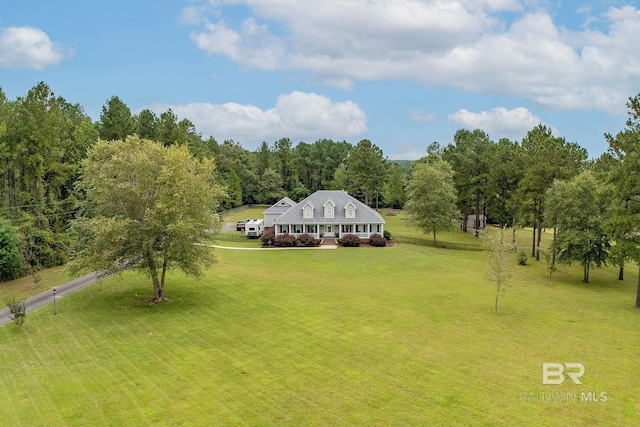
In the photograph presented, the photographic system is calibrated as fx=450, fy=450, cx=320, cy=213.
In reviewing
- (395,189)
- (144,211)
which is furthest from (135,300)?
(395,189)

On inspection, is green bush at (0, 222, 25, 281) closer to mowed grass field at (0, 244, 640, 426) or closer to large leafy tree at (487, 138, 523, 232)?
mowed grass field at (0, 244, 640, 426)

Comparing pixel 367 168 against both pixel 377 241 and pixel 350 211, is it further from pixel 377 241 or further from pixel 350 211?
pixel 377 241

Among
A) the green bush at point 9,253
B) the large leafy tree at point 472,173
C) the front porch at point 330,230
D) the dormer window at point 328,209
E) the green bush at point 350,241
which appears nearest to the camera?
the green bush at point 9,253

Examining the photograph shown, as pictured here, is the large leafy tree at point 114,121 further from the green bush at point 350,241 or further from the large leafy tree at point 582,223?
the large leafy tree at point 582,223

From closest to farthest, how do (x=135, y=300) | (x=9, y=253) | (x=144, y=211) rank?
(x=144, y=211), (x=135, y=300), (x=9, y=253)

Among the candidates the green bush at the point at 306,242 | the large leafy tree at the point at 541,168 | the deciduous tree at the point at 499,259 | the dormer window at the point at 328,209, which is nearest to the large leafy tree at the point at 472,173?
the large leafy tree at the point at 541,168

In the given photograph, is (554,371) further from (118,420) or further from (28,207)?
(28,207)
